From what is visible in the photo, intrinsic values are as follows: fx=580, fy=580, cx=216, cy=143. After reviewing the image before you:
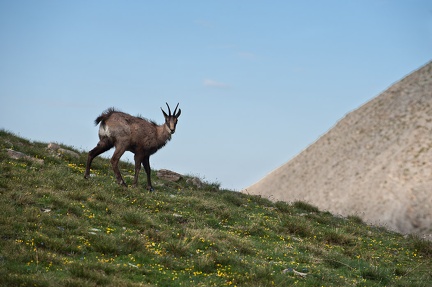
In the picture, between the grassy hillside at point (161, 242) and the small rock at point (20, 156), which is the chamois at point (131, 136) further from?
the small rock at point (20, 156)

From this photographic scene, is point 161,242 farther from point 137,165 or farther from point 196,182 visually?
point 196,182

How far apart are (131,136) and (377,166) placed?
2089 centimetres

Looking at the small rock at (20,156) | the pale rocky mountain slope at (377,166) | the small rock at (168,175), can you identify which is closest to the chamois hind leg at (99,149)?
the small rock at (20,156)

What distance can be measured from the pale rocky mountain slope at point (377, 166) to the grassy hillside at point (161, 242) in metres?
10.6

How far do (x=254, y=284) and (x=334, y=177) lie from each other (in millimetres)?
28280

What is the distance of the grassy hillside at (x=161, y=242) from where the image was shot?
1124 cm

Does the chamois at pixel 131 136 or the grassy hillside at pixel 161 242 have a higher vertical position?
the chamois at pixel 131 136

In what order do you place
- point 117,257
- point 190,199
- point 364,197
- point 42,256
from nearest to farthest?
point 42,256
point 117,257
point 190,199
point 364,197

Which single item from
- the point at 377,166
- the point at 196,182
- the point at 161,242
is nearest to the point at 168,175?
the point at 196,182

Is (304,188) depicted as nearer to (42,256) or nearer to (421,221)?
(421,221)

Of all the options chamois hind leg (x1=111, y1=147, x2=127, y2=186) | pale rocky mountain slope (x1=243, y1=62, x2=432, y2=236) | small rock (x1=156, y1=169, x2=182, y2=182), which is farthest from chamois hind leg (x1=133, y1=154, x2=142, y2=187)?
pale rocky mountain slope (x1=243, y1=62, x2=432, y2=236)

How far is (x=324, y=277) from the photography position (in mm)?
12961

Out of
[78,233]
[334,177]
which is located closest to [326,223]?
[78,233]

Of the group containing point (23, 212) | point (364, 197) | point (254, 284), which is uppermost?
point (364, 197)
